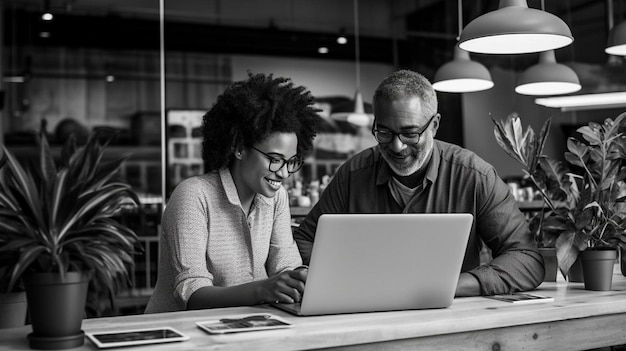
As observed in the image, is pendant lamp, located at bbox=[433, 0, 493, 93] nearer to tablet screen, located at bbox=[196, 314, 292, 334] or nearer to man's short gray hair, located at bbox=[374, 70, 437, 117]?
man's short gray hair, located at bbox=[374, 70, 437, 117]

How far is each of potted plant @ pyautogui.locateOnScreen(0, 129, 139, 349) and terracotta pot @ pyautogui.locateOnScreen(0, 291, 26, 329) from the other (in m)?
0.23

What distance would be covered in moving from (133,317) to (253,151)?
698 millimetres

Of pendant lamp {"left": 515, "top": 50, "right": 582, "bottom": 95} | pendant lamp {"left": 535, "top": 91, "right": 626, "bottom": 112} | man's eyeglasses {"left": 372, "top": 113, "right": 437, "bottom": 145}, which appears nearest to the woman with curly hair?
man's eyeglasses {"left": 372, "top": 113, "right": 437, "bottom": 145}

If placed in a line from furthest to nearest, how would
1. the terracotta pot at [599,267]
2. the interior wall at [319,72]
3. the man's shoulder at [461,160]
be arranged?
1. the interior wall at [319,72]
2. the man's shoulder at [461,160]
3. the terracotta pot at [599,267]

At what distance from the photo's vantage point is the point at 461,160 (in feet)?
8.36

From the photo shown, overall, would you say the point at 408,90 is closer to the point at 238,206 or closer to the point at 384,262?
the point at 238,206

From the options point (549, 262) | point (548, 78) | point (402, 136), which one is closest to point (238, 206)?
point (402, 136)

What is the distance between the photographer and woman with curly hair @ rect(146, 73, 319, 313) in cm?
206

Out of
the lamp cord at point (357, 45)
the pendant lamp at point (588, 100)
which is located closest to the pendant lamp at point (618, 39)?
the pendant lamp at point (588, 100)

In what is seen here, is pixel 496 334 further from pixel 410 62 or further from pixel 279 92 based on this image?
pixel 410 62

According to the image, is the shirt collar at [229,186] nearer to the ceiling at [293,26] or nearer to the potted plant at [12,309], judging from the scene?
the potted plant at [12,309]

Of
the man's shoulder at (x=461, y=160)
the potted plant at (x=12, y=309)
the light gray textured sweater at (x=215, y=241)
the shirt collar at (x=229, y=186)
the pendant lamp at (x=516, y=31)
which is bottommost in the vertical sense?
the potted plant at (x=12, y=309)

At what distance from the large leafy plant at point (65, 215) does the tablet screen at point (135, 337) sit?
0.36ft

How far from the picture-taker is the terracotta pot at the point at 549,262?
231 cm
